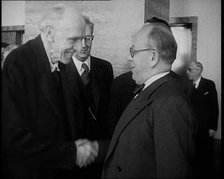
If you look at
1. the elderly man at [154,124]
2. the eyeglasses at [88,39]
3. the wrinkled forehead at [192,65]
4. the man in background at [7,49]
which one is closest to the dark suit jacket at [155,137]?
the elderly man at [154,124]

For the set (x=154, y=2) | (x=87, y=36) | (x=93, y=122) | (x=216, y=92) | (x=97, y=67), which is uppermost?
(x=154, y=2)

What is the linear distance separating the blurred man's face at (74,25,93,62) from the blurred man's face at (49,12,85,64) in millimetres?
110

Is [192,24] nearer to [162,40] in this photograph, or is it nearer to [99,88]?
[162,40]

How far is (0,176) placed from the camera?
1619 millimetres

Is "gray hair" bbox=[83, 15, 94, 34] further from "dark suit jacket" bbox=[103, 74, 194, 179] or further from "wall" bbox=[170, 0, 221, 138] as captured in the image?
"wall" bbox=[170, 0, 221, 138]

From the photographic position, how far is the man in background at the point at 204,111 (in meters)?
2.45

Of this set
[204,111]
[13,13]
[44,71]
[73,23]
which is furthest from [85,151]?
[204,111]

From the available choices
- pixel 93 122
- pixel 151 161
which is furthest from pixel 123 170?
pixel 93 122

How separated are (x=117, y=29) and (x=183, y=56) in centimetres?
62

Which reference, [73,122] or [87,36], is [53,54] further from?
[73,122]

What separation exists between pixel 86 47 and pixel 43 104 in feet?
1.51

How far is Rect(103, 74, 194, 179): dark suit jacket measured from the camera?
1.74m

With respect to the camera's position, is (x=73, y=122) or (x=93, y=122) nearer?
(x=73, y=122)

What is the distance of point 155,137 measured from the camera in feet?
5.84
